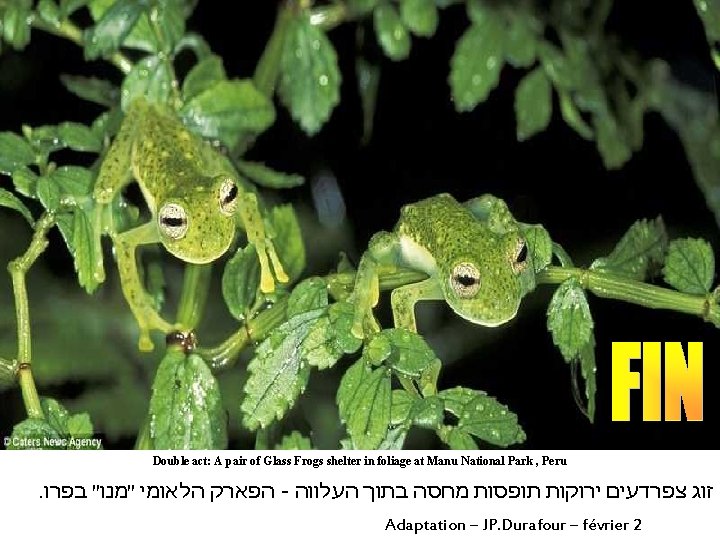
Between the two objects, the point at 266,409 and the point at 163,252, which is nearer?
the point at 266,409

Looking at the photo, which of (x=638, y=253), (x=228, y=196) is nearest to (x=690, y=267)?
(x=638, y=253)

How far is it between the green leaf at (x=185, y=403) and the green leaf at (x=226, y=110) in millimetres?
226

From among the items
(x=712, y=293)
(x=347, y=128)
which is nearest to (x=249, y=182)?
(x=347, y=128)

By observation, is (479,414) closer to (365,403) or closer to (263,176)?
(365,403)

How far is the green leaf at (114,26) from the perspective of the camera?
0.83 metres

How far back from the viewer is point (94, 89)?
930 millimetres

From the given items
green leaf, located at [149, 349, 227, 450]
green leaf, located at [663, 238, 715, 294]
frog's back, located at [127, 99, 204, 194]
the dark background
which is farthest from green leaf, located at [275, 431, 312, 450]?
green leaf, located at [663, 238, 715, 294]

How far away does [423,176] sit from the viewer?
3.54 feet

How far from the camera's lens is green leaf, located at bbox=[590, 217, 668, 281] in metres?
0.76

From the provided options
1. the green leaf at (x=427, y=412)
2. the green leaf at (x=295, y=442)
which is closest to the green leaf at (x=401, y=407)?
the green leaf at (x=427, y=412)

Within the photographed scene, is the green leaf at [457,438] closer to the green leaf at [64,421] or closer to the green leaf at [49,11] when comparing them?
the green leaf at [64,421]

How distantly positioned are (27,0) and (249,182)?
0.85 ft

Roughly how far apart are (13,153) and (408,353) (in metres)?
0.37
